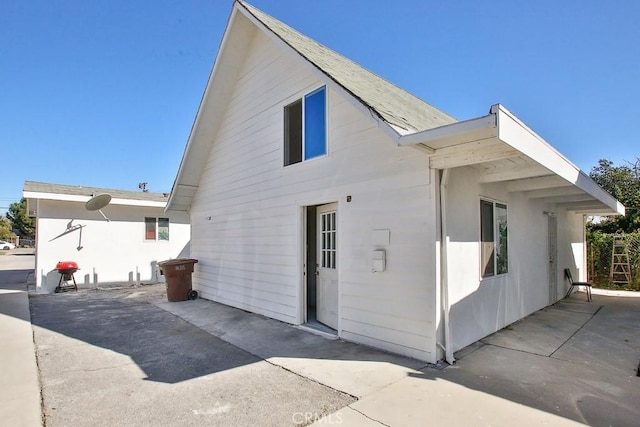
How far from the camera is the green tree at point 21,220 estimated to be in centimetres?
4728

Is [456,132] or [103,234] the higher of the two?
[456,132]

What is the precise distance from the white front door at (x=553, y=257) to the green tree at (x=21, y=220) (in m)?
58.6

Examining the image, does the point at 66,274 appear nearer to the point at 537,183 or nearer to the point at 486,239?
the point at 486,239

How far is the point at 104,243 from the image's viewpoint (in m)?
12.5

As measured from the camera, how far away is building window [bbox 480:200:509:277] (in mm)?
5504

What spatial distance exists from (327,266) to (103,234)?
10.2m

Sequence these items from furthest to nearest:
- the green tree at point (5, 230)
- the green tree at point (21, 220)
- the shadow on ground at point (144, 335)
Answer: the green tree at point (21, 220) → the green tree at point (5, 230) → the shadow on ground at point (144, 335)


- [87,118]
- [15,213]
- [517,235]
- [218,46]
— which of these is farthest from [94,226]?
[15,213]

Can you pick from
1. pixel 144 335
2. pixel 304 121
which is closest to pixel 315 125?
pixel 304 121

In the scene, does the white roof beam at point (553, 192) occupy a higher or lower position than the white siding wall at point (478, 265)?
higher

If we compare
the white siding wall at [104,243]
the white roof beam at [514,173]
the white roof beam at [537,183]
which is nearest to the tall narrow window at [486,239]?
the white roof beam at [514,173]

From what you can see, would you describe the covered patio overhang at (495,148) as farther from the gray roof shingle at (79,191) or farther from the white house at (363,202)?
the gray roof shingle at (79,191)

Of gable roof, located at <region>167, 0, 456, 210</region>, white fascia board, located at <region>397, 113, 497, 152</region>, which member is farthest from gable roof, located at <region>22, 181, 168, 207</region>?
white fascia board, located at <region>397, 113, 497, 152</region>

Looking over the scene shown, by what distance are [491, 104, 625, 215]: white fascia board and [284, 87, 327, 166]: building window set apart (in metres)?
3.09
